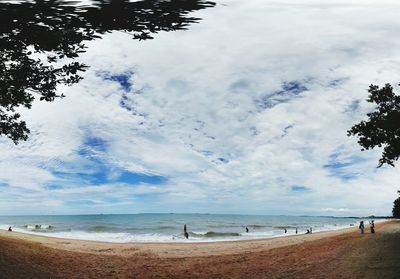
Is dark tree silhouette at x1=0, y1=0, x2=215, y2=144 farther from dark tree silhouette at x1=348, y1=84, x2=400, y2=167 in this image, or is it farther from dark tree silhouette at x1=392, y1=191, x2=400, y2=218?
dark tree silhouette at x1=392, y1=191, x2=400, y2=218

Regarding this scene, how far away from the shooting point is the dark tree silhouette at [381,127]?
2152 cm

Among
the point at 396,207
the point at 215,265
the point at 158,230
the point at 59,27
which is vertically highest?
the point at 59,27

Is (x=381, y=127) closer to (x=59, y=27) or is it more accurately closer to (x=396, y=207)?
(x=59, y=27)

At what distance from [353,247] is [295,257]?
12.5ft

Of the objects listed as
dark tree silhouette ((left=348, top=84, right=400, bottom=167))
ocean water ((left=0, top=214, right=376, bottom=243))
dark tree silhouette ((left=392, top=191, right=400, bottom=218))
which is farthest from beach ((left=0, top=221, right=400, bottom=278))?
dark tree silhouette ((left=392, top=191, right=400, bottom=218))

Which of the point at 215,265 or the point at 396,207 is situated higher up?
the point at 396,207

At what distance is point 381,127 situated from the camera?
21.6m

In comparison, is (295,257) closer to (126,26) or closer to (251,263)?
(251,263)

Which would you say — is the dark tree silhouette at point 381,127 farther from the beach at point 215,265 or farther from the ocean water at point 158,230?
the ocean water at point 158,230

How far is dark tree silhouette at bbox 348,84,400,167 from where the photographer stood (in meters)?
21.5

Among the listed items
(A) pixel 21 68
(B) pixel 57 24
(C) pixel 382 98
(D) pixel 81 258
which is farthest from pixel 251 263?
(B) pixel 57 24

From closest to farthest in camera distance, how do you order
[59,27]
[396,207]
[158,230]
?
[59,27], [158,230], [396,207]

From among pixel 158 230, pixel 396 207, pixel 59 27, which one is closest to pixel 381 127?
pixel 59 27

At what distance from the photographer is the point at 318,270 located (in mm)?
15203
